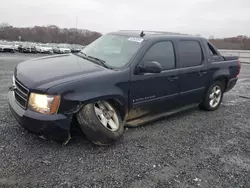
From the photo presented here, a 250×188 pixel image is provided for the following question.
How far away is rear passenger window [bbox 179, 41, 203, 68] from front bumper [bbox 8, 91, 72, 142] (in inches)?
98.6

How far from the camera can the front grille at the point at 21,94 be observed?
10.4 feet

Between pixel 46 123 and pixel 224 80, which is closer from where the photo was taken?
pixel 46 123

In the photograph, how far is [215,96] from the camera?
18.8 feet

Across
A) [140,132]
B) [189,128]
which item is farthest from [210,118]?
[140,132]

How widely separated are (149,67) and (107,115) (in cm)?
97

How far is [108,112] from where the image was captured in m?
3.66

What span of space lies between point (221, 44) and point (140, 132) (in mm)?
28459

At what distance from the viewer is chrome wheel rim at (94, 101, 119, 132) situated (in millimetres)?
3566

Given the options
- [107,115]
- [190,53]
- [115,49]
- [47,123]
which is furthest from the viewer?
[190,53]

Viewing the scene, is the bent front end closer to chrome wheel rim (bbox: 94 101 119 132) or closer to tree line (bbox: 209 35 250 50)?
chrome wheel rim (bbox: 94 101 119 132)

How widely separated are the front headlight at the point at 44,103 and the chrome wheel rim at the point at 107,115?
657mm

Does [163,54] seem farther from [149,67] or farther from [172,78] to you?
[149,67]

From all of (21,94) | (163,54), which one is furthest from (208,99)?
(21,94)

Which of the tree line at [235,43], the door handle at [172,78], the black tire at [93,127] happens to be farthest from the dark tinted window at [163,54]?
the tree line at [235,43]
